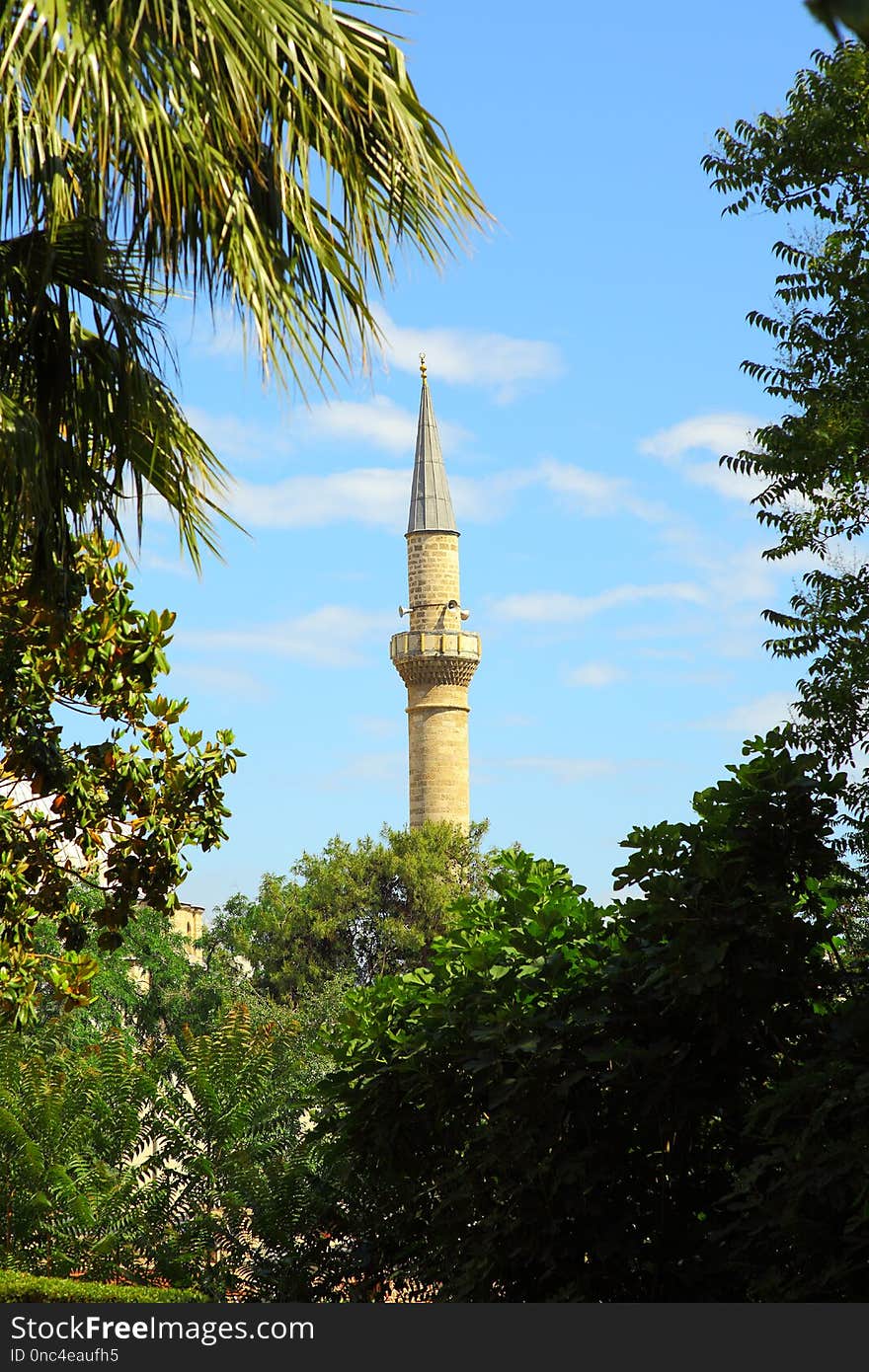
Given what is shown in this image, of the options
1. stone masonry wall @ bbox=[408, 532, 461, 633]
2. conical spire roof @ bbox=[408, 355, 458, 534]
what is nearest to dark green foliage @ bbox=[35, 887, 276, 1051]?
stone masonry wall @ bbox=[408, 532, 461, 633]

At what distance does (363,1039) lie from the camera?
7.95 m

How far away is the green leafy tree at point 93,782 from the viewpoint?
309 inches

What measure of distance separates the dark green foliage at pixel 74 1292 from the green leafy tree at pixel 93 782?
1.66 metres

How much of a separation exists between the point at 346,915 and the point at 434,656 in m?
9.49

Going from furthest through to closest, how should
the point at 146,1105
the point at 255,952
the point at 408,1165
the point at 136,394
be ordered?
the point at 255,952, the point at 146,1105, the point at 408,1165, the point at 136,394

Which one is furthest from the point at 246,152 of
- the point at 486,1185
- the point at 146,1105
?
the point at 146,1105

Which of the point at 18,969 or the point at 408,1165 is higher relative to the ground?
the point at 18,969

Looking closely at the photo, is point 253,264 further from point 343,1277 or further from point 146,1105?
point 146,1105

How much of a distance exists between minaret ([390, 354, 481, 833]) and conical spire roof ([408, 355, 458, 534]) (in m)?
0.03

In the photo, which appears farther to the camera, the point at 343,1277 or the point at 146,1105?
the point at 146,1105

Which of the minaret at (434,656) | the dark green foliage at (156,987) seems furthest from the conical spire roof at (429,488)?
the dark green foliage at (156,987)

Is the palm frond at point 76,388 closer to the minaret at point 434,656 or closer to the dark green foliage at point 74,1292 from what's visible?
the dark green foliage at point 74,1292

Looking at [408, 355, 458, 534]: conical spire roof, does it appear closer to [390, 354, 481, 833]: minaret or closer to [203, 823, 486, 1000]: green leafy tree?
[390, 354, 481, 833]: minaret

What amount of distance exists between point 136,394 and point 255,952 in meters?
34.9
